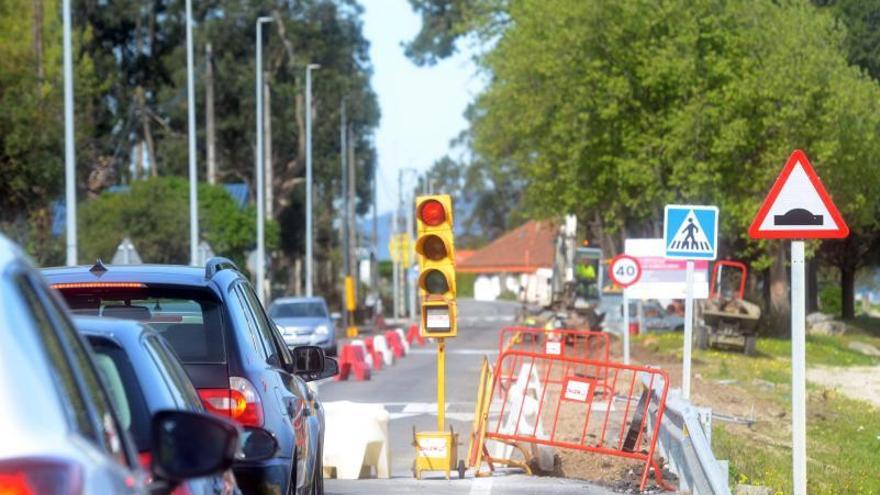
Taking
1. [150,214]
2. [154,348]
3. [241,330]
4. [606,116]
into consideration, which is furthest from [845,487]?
[150,214]

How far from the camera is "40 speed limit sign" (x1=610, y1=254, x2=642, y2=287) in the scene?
87.4 feet

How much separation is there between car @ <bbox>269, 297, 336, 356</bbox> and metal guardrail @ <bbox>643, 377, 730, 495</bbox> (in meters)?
23.0

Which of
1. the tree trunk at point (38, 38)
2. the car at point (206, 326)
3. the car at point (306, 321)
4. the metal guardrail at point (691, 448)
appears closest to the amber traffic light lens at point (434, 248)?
the metal guardrail at point (691, 448)

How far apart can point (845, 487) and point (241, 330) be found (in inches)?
292

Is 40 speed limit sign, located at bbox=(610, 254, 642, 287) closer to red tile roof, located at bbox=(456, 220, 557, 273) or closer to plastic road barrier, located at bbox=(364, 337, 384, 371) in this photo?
plastic road barrier, located at bbox=(364, 337, 384, 371)

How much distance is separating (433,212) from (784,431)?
7063mm

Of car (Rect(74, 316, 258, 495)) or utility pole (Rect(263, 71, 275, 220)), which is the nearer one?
car (Rect(74, 316, 258, 495))

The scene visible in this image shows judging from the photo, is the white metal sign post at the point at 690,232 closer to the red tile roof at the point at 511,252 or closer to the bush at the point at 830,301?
the bush at the point at 830,301

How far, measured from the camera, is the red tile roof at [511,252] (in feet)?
430

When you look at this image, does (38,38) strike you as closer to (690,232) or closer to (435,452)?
(690,232)

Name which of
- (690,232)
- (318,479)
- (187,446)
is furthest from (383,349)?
(187,446)

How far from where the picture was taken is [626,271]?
26.8m

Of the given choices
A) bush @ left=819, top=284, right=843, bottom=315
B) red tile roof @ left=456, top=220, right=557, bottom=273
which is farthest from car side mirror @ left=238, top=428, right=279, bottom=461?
red tile roof @ left=456, top=220, right=557, bottom=273

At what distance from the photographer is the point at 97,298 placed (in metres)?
8.05
